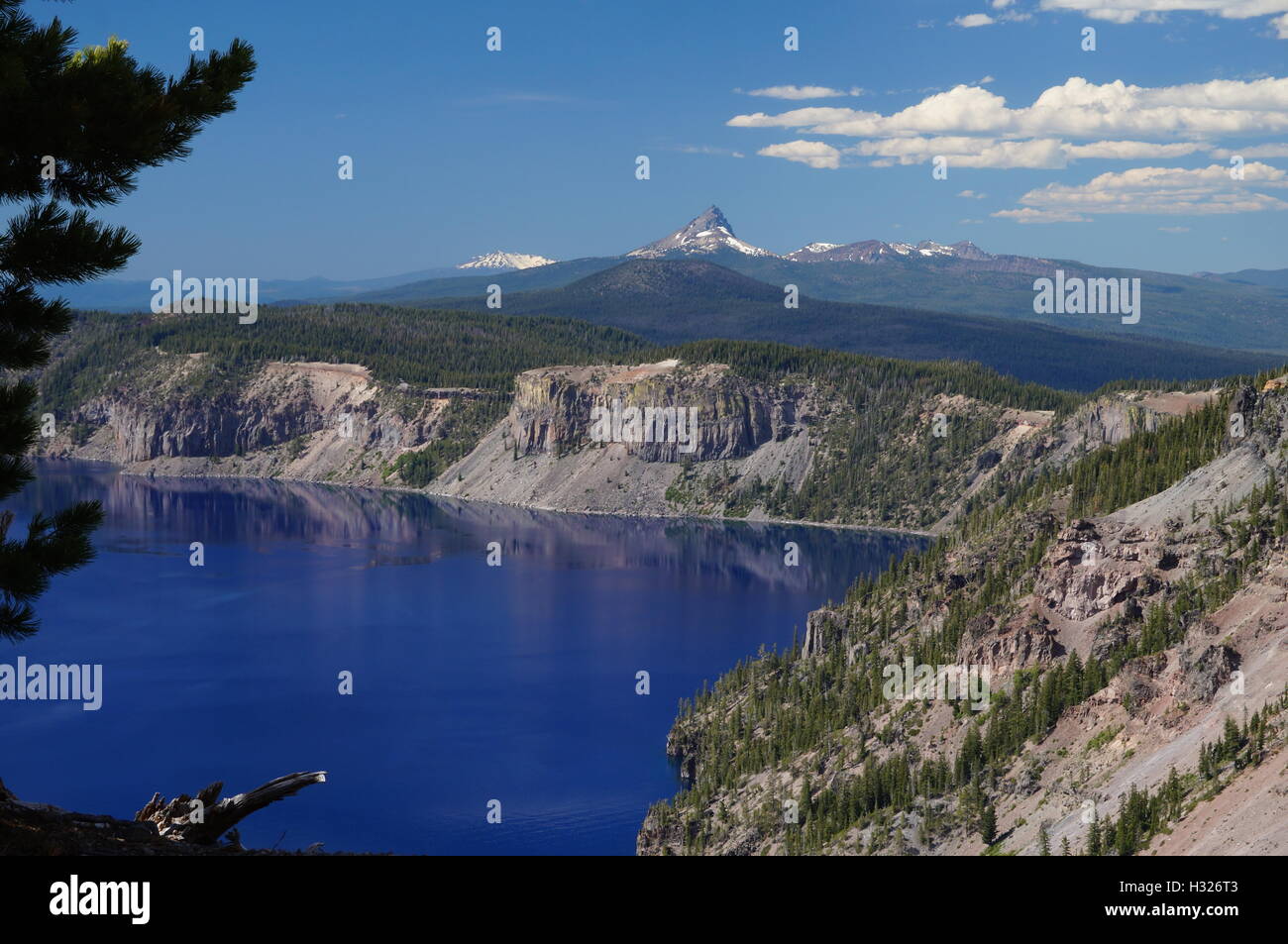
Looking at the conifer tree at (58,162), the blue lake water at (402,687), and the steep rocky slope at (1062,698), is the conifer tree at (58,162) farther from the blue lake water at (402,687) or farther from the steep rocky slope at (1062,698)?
the blue lake water at (402,687)

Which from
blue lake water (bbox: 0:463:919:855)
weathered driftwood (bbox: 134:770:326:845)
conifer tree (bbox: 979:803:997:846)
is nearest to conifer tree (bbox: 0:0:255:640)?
weathered driftwood (bbox: 134:770:326:845)

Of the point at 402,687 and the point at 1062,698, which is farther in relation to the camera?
the point at 402,687

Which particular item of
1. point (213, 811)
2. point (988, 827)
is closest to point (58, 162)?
point (213, 811)

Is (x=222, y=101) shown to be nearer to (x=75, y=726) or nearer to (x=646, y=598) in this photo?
(x=75, y=726)

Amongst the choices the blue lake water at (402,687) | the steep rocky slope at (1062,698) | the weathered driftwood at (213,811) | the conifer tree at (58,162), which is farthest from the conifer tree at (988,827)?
the conifer tree at (58,162)

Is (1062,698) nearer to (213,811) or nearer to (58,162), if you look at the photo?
(213,811)

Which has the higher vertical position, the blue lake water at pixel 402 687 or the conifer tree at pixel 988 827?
the conifer tree at pixel 988 827
